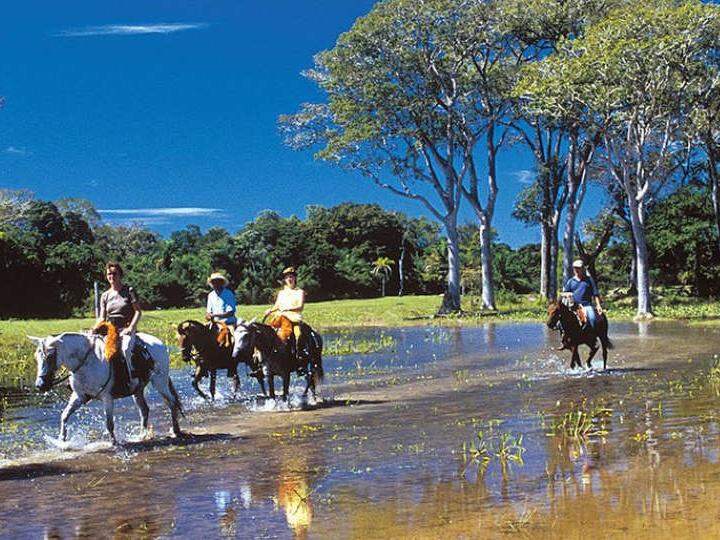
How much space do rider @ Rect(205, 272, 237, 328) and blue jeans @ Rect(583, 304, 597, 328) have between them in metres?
7.00

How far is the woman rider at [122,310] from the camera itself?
11328 mm

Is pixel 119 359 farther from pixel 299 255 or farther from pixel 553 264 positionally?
pixel 299 255

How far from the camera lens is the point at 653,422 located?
35.8ft

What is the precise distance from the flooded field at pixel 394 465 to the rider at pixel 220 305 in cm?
145

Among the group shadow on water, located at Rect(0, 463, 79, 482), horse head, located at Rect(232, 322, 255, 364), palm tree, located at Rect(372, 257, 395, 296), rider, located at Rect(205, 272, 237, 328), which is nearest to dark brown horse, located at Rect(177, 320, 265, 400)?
rider, located at Rect(205, 272, 237, 328)

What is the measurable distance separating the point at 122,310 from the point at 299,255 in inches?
2890

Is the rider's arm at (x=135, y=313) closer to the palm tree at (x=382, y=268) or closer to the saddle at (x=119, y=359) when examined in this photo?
the saddle at (x=119, y=359)

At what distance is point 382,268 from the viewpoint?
89.8 meters

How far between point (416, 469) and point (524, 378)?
902 centimetres

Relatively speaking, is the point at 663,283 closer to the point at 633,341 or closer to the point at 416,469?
the point at 633,341

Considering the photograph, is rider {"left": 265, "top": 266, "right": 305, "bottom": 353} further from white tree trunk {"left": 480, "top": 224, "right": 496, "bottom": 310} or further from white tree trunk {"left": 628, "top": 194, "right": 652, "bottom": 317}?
white tree trunk {"left": 480, "top": 224, "right": 496, "bottom": 310}

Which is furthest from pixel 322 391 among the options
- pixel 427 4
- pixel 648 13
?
pixel 427 4

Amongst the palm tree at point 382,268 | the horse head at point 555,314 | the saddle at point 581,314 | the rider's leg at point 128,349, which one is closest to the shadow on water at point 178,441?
the rider's leg at point 128,349

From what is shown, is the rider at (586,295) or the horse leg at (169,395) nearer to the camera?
the horse leg at (169,395)
